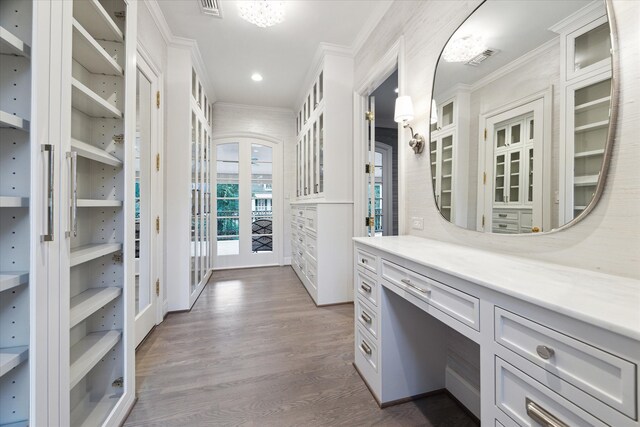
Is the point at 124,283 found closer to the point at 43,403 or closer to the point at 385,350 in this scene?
the point at 43,403

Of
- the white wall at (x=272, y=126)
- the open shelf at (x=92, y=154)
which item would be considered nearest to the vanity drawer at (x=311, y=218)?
the white wall at (x=272, y=126)

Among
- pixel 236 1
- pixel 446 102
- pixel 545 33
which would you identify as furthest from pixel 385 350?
pixel 236 1

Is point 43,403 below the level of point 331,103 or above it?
below

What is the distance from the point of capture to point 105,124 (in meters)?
1.30

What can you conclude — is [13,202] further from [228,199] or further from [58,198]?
[228,199]

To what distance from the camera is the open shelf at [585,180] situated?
853 mm

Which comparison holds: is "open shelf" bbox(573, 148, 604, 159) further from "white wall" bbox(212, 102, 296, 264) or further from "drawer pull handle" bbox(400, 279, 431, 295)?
"white wall" bbox(212, 102, 296, 264)

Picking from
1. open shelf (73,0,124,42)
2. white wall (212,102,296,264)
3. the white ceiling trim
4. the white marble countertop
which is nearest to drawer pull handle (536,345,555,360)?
the white marble countertop

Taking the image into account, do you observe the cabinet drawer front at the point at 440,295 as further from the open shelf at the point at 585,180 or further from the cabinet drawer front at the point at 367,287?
the open shelf at the point at 585,180

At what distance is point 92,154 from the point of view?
43.5 inches

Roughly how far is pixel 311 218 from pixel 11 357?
2528 mm

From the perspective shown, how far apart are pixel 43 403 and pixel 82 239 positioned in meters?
0.70

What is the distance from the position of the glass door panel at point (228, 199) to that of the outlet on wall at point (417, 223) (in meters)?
3.49

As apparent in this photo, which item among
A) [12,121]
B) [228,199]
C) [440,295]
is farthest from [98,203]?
[228,199]
